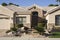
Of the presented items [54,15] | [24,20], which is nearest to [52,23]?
[54,15]

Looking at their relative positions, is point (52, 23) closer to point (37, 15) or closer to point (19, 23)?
point (19, 23)

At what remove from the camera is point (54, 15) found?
37.3 m

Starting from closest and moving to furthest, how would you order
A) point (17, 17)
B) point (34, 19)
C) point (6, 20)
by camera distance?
point (6, 20)
point (17, 17)
point (34, 19)

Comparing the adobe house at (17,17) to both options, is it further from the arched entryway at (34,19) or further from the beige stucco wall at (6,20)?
the arched entryway at (34,19)

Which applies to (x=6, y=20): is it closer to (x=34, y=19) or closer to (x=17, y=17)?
(x=17, y=17)

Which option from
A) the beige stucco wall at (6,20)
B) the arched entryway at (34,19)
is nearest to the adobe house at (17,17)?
the beige stucco wall at (6,20)

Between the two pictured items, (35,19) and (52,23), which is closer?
(52,23)

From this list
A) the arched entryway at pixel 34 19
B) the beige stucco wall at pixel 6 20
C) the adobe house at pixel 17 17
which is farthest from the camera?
the arched entryway at pixel 34 19

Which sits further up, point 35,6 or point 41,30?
point 35,6

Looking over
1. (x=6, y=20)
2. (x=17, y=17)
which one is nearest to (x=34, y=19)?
(x=17, y=17)

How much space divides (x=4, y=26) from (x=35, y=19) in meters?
9.22

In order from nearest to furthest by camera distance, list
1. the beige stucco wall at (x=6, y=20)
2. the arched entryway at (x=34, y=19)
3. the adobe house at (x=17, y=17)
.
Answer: the beige stucco wall at (x=6, y=20), the adobe house at (x=17, y=17), the arched entryway at (x=34, y=19)

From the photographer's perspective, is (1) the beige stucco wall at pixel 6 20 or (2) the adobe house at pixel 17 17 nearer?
(1) the beige stucco wall at pixel 6 20

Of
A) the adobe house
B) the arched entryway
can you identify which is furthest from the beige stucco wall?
the arched entryway
